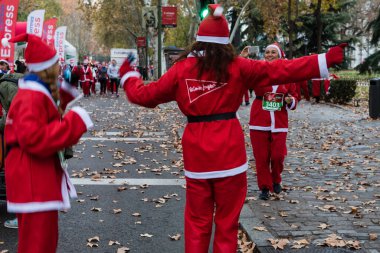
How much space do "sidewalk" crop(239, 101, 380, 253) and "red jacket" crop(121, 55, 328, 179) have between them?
146cm

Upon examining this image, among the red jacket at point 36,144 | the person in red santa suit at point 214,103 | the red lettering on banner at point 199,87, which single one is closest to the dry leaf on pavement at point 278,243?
the person in red santa suit at point 214,103

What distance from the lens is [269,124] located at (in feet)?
23.0

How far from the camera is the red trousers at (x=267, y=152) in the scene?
276 inches

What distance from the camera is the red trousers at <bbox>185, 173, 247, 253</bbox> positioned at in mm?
4129

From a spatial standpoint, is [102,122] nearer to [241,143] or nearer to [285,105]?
[285,105]

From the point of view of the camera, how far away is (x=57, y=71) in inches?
145

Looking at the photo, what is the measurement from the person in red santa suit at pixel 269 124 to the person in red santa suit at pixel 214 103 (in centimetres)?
284

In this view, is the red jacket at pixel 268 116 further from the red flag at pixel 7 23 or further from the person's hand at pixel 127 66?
the red flag at pixel 7 23

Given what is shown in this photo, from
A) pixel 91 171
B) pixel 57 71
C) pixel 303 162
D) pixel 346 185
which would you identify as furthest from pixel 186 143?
pixel 303 162

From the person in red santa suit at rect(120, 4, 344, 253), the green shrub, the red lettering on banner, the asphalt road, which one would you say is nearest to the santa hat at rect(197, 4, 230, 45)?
the person in red santa suit at rect(120, 4, 344, 253)

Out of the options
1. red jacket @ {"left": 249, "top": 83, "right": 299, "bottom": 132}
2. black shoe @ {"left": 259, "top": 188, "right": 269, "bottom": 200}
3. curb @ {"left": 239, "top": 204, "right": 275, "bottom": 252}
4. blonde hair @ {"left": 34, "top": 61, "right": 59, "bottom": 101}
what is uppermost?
blonde hair @ {"left": 34, "top": 61, "right": 59, "bottom": 101}

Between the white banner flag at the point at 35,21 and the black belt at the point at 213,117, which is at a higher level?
the white banner flag at the point at 35,21

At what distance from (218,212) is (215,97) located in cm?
91

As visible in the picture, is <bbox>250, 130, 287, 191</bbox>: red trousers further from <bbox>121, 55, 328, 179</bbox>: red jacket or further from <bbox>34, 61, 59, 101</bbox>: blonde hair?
<bbox>34, 61, 59, 101</bbox>: blonde hair
